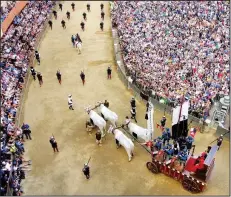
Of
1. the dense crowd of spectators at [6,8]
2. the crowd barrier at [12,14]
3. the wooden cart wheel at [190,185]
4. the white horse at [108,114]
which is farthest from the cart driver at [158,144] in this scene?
the dense crowd of spectators at [6,8]

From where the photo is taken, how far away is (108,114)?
19812 mm

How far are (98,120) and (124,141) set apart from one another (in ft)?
7.45

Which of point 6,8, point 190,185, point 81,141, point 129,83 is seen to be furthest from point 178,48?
point 6,8

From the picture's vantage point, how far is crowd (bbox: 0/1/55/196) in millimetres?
16625

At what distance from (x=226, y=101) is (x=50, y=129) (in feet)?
35.5

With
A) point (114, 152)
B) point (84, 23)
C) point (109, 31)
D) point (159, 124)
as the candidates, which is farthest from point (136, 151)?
point (84, 23)

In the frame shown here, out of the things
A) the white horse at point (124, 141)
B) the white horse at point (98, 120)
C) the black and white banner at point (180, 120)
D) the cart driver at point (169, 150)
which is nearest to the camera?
the cart driver at point (169, 150)

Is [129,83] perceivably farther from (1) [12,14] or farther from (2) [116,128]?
(1) [12,14]

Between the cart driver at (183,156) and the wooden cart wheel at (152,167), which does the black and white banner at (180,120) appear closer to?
the cart driver at (183,156)

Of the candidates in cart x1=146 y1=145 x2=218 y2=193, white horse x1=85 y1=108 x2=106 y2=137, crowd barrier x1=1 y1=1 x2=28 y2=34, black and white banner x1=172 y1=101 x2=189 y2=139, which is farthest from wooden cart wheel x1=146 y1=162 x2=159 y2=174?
crowd barrier x1=1 y1=1 x2=28 y2=34

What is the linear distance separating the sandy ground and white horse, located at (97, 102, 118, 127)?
89cm

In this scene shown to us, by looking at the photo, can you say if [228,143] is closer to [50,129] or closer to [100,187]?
[100,187]

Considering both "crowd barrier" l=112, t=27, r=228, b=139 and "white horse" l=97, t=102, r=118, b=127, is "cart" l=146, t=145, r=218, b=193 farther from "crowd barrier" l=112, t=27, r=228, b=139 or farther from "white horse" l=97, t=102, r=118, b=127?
"crowd barrier" l=112, t=27, r=228, b=139

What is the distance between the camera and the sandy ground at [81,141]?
16.6 m
